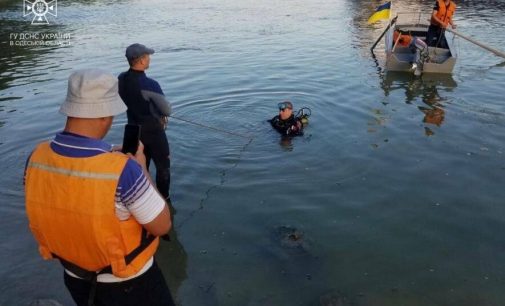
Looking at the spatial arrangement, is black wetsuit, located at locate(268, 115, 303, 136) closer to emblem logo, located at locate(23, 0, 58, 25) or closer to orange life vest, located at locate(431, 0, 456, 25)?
orange life vest, located at locate(431, 0, 456, 25)

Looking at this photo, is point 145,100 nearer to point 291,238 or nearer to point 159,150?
point 159,150

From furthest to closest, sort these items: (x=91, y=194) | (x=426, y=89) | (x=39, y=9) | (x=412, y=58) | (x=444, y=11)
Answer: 1. (x=39, y=9)
2. (x=412, y=58)
3. (x=444, y=11)
4. (x=426, y=89)
5. (x=91, y=194)

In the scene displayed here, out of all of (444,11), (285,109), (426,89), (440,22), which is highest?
(444,11)

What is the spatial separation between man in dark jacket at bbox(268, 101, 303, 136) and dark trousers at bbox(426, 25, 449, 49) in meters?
9.36

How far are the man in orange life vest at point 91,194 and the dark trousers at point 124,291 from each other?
4.8 inches

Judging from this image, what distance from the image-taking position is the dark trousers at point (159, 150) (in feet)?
20.6

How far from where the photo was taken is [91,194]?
2.50m

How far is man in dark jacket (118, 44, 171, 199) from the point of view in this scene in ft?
18.7

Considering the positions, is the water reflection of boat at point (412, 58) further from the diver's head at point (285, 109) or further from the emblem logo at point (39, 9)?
the emblem logo at point (39, 9)

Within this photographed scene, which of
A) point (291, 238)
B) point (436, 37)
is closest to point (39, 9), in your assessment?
point (436, 37)

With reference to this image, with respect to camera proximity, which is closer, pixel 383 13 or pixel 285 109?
pixel 285 109

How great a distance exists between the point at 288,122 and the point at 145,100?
4680 millimetres

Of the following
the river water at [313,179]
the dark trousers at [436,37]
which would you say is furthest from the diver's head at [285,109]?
the dark trousers at [436,37]

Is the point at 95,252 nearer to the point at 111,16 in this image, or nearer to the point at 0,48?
the point at 0,48
